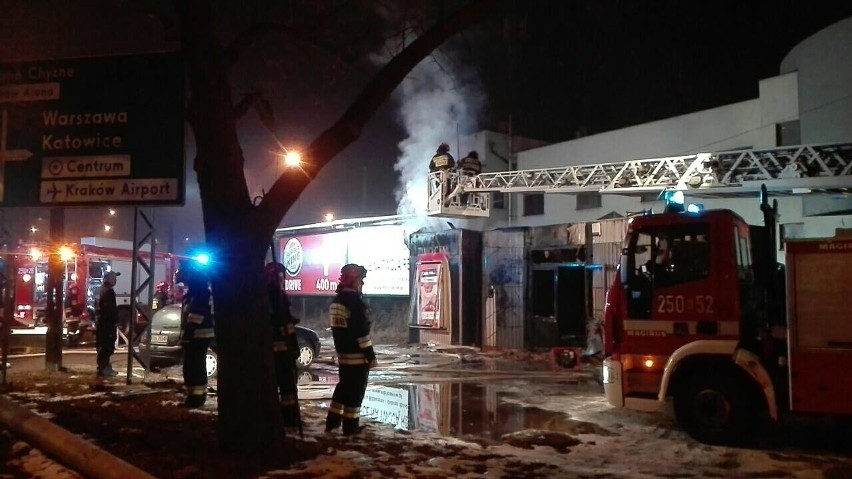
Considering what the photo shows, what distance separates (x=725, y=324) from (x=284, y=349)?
4.76m

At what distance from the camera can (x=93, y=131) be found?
8.36 metres

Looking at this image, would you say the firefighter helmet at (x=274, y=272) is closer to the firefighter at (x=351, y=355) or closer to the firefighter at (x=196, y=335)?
the firefighter at (x=351, y=355)

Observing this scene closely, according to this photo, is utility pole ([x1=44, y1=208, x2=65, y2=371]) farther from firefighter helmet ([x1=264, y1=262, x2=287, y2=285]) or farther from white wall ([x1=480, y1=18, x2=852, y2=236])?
white wall ([x1=480, y1=18, x2=852, y2=236])

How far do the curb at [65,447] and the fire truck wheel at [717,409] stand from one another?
18.0 ft

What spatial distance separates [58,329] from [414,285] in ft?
31.6

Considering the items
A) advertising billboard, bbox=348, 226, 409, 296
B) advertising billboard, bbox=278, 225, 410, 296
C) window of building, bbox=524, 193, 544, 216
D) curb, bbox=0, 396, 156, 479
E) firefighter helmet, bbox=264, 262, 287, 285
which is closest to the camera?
curb, bbox=0, 396, 156, 479

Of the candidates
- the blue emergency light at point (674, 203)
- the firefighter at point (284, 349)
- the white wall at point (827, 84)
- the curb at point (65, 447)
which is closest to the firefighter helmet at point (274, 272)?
the firefighter at point (284, 349)

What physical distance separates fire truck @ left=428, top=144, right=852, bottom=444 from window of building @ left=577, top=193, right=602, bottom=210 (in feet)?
58.2

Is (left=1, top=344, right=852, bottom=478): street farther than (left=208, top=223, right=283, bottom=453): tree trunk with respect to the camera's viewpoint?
Yes

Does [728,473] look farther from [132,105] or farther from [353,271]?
[132,105]

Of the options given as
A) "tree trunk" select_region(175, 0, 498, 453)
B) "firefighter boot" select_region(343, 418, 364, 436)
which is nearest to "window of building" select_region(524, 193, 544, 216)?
"firefighter boot" select_region(343, 418, 364, 436)

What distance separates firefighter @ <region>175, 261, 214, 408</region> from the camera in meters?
8.31

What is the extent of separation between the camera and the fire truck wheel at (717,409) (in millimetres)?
7219

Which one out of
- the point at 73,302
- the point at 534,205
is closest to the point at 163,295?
the point at 73,302
